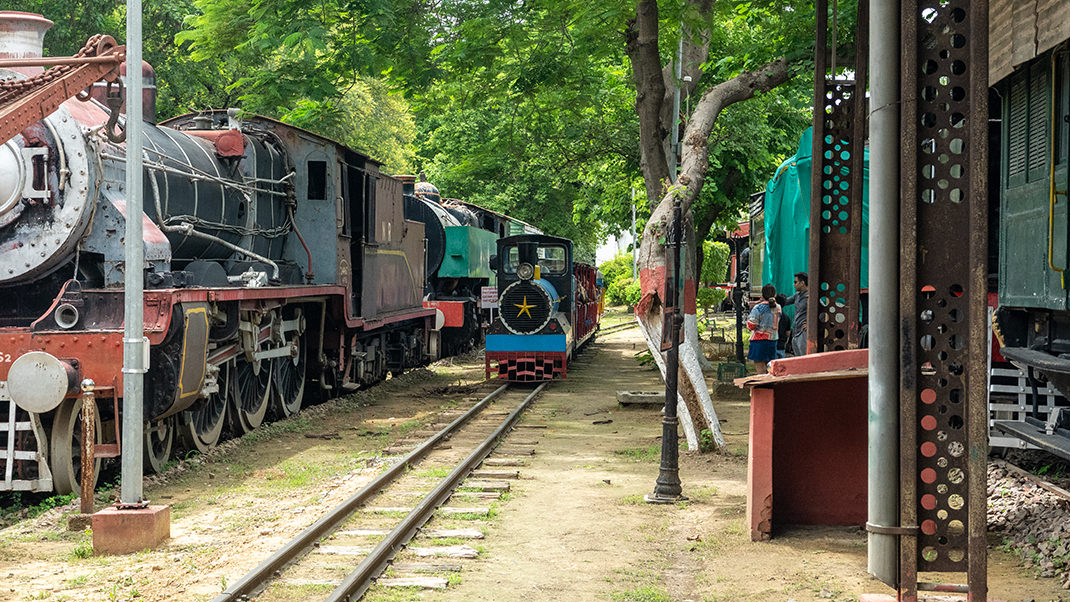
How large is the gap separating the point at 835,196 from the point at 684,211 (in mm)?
3477

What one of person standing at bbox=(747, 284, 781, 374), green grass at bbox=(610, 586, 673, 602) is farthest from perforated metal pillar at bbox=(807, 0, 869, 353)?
person standing at bbox=(747, 284, 781, 374)

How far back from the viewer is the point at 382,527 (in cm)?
755

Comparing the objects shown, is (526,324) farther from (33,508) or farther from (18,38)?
(33,508)

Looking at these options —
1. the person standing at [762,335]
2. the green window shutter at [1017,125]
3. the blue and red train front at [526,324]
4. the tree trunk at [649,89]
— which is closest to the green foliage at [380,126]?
the blue and red train front at [526,324]

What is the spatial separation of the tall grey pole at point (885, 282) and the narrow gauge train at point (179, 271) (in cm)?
556

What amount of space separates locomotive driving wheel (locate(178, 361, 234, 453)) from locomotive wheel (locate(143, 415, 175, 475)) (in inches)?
7.5

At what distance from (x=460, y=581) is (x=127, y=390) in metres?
2.59

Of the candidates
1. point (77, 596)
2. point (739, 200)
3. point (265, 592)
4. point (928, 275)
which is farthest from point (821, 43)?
point (739, 200)

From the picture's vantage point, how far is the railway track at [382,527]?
19.5 ft

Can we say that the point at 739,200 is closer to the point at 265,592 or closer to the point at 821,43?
the point at 821,43

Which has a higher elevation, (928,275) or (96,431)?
(928,275)

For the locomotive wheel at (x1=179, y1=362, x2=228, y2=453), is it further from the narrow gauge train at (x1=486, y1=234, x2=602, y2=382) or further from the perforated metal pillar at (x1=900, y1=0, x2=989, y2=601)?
the narrow gauge train at (x1=486, y1=234, x2=602, y2=382)

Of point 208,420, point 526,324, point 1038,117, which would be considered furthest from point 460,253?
point 1038,117

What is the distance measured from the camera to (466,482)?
9320 millimetres
